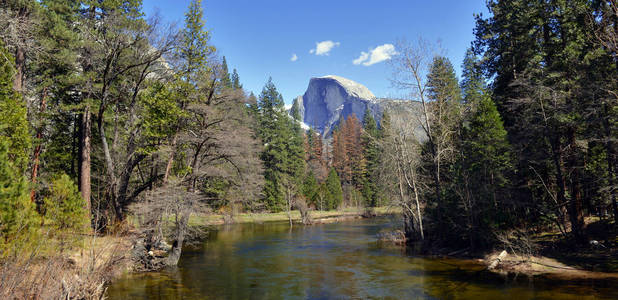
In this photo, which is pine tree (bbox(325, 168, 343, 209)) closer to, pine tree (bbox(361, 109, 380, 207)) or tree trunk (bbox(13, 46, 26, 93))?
pine tree (bbox(361, 109, 380, 207))

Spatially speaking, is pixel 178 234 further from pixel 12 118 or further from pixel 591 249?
pixel 591 249

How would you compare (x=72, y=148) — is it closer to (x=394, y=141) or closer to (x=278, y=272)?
(x=278, y=272)

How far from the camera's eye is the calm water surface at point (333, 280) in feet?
42.8

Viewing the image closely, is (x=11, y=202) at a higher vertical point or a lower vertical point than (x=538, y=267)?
higher

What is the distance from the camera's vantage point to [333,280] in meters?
15.9

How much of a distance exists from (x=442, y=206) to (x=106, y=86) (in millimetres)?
21158

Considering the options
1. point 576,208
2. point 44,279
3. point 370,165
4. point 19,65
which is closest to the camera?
point 44,279

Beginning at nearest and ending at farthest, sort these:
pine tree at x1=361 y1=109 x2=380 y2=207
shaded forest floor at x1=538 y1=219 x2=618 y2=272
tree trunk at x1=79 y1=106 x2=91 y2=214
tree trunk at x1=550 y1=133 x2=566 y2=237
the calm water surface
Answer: the calm water surface < shaded forest floor at x1=538 y1=219 x2=618 y2=272 < tree trunk at x1=550 y1=133 x2=566 y2=237 < tree trunk at x1=79 y1=106 x2=91 y2=214 < pine tree at x1=361 y1=109 x2=380 y2=207

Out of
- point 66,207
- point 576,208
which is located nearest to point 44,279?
point 66,207

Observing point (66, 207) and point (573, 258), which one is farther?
point (573, 258)

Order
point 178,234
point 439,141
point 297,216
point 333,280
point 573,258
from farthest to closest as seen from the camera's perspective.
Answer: point 297,216
point 439,141
point 178,234
point 573,258
point 333,280

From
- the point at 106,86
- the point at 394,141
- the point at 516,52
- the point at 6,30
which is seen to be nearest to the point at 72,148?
the point at 106,86

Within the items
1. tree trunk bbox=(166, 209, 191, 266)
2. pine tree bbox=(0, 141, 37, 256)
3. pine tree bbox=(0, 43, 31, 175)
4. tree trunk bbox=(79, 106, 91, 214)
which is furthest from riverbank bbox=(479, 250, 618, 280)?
pine tree bbox=(0, 43, 31, 175)

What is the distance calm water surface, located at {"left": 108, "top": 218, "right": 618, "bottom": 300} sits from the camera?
13055mm
